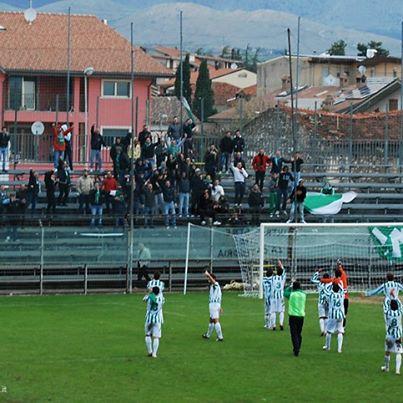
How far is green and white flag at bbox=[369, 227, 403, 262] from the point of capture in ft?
164

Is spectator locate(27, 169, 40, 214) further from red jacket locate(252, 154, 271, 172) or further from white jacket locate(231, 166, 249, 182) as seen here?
red jacket locate(252, 154, 271, 172)

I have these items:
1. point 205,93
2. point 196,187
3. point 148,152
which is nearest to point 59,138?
point 148,152

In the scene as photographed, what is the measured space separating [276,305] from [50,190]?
15839 millimetres

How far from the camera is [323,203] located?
54.4 metres

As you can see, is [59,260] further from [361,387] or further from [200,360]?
[361,387]

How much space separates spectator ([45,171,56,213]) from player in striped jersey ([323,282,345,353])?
1914 cm

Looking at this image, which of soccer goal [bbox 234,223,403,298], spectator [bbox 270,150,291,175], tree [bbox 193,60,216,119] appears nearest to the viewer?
soccer goal [bbox 234,223,403,298]

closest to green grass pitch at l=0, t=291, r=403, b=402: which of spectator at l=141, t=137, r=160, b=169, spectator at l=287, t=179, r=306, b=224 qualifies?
spectator at l=287, t=179, r=306, b=224

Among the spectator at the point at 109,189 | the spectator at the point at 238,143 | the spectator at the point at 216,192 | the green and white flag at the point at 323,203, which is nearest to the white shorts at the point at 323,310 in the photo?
the spectator at the point at 216,192

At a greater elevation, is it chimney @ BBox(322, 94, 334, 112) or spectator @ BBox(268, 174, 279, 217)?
chimney @ BBox(322, 94, 334, 112)

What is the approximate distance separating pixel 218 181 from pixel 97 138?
5.08 meters

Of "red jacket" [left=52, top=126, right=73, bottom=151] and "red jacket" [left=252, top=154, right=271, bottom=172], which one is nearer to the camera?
"red jacket" [left=52, top=126, right=73, bottom=151]

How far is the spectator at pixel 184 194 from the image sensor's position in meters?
51.2

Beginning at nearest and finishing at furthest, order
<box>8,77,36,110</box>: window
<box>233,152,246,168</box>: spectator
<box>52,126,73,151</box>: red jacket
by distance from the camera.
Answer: <box>52,126,73,151</box>: red jacket
<box>233,152,246,168</box>: spectator
<box>8,77,36,110</box>: window
